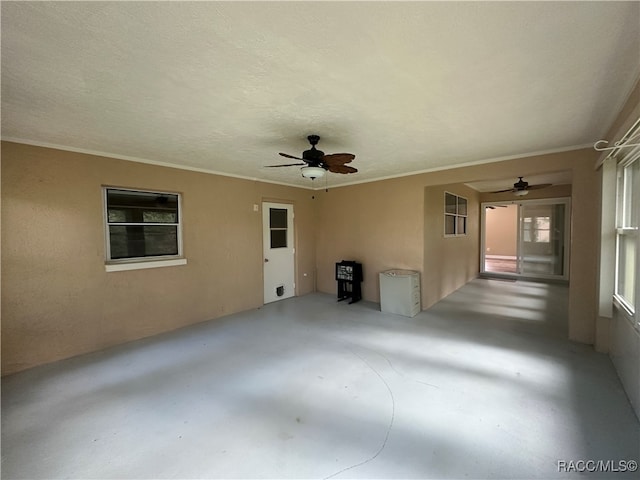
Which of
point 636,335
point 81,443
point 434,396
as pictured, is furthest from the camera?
point 434,396

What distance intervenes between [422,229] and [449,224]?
1.62 m

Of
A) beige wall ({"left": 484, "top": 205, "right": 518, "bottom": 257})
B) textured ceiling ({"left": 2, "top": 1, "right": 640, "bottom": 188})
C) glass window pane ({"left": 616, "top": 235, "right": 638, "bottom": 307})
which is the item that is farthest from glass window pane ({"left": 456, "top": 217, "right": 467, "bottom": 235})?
beige wall ({"left": 484, "top": 205, "right": 518, "bottom": 257})

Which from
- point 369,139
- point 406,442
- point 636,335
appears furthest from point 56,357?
point 636,335

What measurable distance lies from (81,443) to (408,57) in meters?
3.34

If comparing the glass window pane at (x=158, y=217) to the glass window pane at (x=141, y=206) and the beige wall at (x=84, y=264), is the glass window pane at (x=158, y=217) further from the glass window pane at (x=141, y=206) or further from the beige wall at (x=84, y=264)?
the beige wall at (x=84, y=264)

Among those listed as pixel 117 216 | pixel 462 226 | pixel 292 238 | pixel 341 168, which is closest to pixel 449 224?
pixel 462 226

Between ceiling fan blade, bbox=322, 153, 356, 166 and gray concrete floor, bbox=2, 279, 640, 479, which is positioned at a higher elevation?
ceiling fan blade, bbox=322, 153, 356, 166

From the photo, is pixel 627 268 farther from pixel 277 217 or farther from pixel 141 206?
pixel 141 206

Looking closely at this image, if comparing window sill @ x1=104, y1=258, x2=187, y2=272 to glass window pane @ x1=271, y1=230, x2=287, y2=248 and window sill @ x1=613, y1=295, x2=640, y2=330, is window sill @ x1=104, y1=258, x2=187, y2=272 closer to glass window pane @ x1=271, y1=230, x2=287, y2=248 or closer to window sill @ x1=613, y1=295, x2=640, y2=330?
glass window pane @ x1=271, y1=230, x2=287, y2=248

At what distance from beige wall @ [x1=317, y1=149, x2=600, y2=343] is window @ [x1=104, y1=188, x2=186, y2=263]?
3177 mm

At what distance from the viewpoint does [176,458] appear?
5.68 ft

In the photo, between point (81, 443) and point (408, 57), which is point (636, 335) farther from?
point (81, 443)

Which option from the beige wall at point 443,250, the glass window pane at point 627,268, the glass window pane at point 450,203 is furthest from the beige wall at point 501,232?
the glass window pane at point 627,268

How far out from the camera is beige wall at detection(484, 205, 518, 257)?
1105 cm
